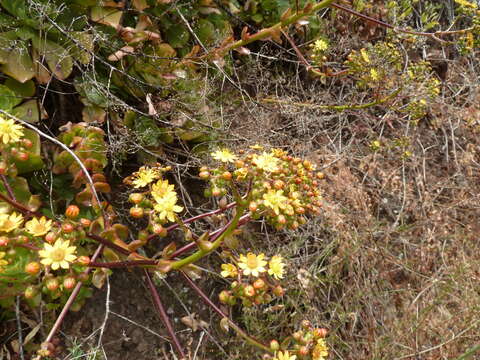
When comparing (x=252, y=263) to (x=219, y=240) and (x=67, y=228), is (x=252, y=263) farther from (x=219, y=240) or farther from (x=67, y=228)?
(x=67, y=228)

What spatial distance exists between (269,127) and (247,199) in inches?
47.2

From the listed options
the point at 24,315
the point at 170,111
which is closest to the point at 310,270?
the point at 170,111

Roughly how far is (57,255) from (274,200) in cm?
66

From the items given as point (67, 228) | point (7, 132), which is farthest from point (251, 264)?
point (7, 132)

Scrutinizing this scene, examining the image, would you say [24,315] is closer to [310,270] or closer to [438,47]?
[310,270]

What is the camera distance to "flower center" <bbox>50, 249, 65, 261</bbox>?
1221mm

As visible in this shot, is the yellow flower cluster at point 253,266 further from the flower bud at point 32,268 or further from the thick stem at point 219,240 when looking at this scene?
the flower bud at point 32,268

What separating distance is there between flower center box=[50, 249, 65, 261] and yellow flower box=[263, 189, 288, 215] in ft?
1.99

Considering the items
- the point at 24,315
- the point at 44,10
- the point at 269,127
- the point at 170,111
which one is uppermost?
the point at 44,10

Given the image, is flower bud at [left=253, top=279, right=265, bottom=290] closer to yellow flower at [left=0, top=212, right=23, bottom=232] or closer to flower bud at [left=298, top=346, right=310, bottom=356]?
flower bud at [left=298, top=346, right=310, bottom=356]

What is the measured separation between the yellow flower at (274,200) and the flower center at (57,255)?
61cm

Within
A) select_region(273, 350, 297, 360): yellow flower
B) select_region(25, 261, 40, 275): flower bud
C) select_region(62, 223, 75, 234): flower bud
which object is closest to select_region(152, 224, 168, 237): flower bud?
select_region(62, 223, 75, 234): flower bud

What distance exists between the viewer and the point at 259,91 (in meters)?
2.67

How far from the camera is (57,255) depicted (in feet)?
4.02
